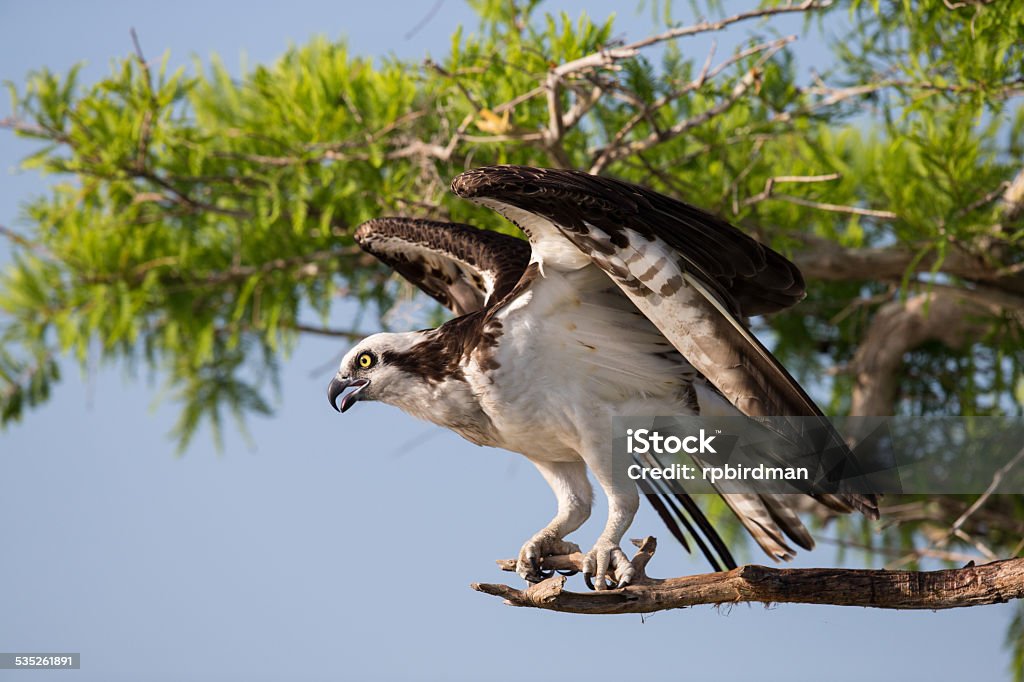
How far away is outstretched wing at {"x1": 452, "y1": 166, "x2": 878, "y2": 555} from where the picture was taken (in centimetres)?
342

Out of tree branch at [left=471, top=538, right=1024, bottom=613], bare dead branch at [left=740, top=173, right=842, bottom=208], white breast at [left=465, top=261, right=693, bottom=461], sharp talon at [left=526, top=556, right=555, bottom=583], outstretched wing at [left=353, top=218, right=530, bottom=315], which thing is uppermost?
bare dead branch at [left=740, top=173, right=842, bottom=208]

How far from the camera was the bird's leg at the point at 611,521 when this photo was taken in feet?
12.4

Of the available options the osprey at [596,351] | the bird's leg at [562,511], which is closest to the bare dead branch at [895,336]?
the osprey at [596,351]

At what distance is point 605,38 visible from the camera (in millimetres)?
5660

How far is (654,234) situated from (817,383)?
6.13 m

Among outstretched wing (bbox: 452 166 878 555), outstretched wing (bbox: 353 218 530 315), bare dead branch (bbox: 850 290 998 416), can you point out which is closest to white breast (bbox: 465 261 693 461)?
outstretched wing (bbox: 452 166 878 555)

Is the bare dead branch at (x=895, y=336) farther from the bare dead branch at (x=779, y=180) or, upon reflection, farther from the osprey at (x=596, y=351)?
the osprey at (x=596, y=351)

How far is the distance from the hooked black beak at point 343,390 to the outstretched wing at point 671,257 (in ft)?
2.84

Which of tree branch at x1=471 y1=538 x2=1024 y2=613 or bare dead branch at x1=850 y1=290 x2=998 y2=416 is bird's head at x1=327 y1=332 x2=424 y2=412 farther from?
bare dead branch at x1=850 y1=290 x2=998 y2=416

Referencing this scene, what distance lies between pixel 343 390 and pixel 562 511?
0.94 m

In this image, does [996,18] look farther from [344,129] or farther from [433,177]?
[344,129]

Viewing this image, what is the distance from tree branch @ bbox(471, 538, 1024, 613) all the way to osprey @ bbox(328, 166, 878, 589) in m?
0.15

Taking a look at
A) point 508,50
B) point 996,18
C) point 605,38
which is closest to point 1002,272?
point 996,18

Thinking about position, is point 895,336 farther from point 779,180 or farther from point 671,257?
point 671,257
